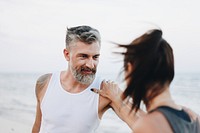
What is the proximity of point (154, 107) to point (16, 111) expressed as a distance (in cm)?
1263

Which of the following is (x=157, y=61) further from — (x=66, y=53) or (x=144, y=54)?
(x=66, y=53)

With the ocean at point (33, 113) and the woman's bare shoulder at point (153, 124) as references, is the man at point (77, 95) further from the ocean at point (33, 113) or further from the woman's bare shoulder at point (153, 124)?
the ocean at point (33, 113)

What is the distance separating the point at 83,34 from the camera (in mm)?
3496

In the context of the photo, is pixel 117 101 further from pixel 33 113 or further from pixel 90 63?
pixel 33 113

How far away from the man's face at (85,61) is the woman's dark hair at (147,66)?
154 centimetres

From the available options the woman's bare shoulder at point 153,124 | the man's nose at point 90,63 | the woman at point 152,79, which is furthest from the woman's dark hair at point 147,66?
the man's nose at point 90,63

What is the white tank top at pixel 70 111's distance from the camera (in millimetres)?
3428

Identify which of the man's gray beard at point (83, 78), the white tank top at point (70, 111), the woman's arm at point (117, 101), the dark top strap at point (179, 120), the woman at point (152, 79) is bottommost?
the white tank top at point (70, 111)

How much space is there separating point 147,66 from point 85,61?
1.63 m

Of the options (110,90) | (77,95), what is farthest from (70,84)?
(110,90)

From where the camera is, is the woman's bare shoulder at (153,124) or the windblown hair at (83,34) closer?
the woman's bare shoulder at (153,124)

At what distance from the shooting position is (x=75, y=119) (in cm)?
345

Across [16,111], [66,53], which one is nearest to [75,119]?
[66,53]

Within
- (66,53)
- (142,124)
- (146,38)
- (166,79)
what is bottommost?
(66,53)
